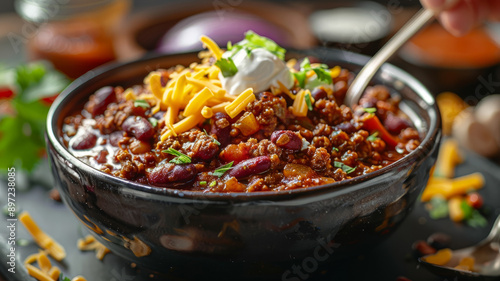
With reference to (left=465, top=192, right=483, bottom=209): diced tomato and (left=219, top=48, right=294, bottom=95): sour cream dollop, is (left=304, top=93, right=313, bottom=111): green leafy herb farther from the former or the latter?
(left=465, top=192, right=483, bottom=209): diced tomato

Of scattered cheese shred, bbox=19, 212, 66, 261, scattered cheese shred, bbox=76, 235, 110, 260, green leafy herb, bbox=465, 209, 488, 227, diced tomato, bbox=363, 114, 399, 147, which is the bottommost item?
green leafy herb, bbox=465, 209, 488, 227

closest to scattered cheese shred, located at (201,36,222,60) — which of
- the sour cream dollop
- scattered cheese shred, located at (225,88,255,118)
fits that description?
the sour cream dollop

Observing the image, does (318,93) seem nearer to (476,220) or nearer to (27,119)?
(476,220)

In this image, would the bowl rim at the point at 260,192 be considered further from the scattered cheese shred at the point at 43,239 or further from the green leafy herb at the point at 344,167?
the scattered cheese shred at the point at 43,239

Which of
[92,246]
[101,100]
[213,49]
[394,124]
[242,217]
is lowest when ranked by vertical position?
[92,246]

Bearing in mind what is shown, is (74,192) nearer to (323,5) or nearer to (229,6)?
(229,6)

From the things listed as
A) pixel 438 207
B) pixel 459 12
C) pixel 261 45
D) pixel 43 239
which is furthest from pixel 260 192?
pixel 459 12

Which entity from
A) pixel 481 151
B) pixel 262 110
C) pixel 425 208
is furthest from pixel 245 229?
pixel 481 151
